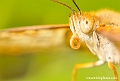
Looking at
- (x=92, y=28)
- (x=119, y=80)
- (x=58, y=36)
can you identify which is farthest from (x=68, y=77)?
(x=92, y=28)

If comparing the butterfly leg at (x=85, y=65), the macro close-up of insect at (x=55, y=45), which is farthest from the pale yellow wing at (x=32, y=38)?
the butterfly leg at (x=85, y=65)

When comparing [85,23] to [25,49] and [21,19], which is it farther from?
[21,19]

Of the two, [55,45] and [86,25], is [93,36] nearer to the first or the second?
[86,25]

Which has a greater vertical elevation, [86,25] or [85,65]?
[86,25]

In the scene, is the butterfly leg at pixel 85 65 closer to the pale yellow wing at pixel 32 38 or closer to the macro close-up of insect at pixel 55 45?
the macro close-up of insect at pixel 55 45

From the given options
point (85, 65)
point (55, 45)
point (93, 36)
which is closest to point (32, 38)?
point (55, 45)

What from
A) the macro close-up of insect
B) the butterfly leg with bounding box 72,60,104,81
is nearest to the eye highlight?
the macro close-up of insect

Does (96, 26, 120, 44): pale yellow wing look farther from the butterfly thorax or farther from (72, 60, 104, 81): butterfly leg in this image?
(72, 60, 104, 81): butterfly leg
